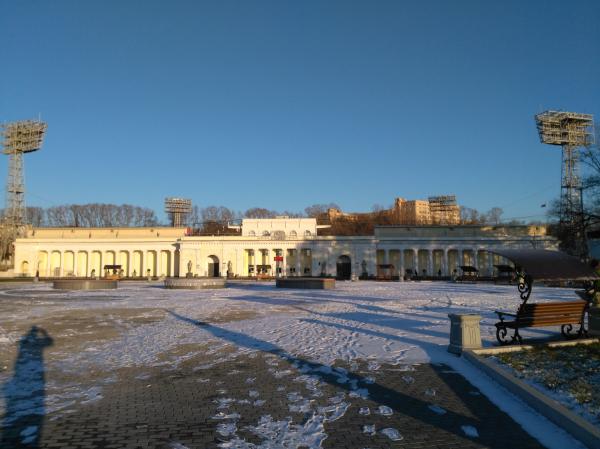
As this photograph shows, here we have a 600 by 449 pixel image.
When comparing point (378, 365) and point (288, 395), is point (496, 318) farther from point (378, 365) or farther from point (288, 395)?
point (288, 395)

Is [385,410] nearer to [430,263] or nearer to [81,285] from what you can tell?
[81,285]

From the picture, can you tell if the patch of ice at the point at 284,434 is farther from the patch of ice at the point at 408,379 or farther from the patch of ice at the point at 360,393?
the patch of ice at the point at 408,379

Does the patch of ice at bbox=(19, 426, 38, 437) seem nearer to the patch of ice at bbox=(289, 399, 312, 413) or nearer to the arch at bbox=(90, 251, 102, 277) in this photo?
the patch of ice at bbox=(289, 399, 312, 413)

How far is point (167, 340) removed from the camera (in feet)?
38.5

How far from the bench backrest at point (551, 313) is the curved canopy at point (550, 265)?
0.62m

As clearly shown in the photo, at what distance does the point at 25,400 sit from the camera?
6848 millimetres

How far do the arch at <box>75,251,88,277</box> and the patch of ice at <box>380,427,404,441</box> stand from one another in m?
93.9

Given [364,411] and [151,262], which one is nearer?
[364,411]

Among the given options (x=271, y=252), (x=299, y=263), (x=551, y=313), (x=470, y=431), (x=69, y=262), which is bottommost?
(x=299, y=263)

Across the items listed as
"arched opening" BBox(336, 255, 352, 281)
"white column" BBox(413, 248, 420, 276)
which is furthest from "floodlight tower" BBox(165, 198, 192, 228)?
"white column" BBox(413, 248, 420, 276)

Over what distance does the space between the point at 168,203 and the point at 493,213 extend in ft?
291

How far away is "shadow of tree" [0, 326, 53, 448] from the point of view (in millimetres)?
5391

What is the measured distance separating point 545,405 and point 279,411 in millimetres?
3702

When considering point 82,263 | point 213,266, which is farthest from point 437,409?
point 82,263
